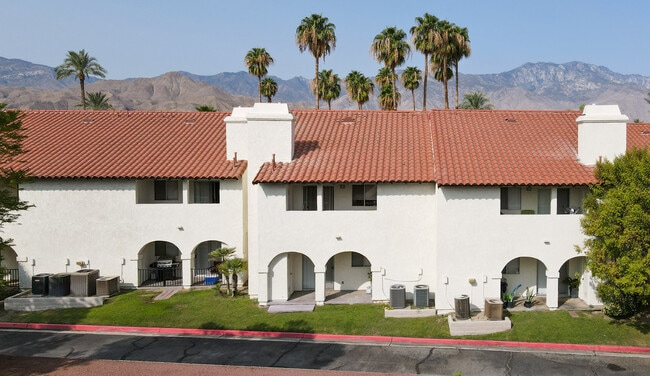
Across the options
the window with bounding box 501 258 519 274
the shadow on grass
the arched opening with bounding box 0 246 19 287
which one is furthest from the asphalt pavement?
the arched opening with bounding box 0 246 19 287

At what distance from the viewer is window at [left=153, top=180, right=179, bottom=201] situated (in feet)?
89.2

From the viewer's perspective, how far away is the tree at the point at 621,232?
58.3 feet

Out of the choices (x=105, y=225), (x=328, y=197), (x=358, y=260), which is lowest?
(x=358, y=260)

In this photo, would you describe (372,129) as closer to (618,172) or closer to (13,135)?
(618,172)

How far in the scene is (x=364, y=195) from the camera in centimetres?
2438

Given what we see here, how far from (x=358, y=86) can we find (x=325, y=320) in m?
44.4

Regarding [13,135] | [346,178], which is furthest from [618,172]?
[13,135]

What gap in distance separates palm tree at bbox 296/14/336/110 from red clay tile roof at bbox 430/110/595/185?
Answer: 2486cm

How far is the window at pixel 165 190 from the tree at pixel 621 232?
19811 millimetres

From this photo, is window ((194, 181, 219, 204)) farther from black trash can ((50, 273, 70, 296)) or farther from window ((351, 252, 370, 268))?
window ((351, 252, 370, 268))

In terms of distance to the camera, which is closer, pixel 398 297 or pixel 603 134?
pixel 398 297

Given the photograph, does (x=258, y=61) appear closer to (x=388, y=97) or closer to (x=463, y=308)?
(x=388, y=97)

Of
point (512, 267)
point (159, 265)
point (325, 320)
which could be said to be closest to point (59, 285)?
point (159, 265)

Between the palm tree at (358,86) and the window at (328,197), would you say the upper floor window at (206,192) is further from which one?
the palm tree at (358,86)
